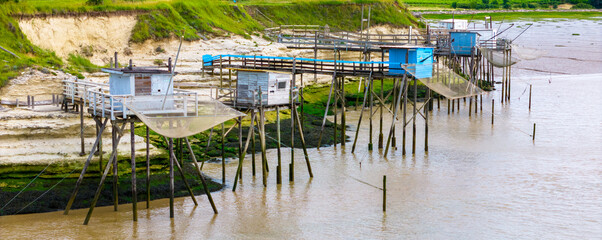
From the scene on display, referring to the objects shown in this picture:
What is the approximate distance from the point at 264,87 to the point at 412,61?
9.15 metres

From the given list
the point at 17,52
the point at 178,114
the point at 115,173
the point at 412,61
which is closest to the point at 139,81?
the point at 178,114

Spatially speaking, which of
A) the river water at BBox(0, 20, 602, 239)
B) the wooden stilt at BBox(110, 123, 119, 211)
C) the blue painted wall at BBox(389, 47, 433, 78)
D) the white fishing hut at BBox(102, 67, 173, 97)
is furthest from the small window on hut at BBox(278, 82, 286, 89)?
the wooden stilt at BBox(110, 123, 119, 211)

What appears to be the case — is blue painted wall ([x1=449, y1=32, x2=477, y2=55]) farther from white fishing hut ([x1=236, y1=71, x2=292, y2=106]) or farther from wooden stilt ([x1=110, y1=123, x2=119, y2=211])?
wooden stilt ([x1=110, y1=123, x2=119, y2=211])

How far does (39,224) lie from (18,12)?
20264mm

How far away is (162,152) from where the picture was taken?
3098 cm

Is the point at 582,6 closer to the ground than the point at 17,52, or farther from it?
farther from it

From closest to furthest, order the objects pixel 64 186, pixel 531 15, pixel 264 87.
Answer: pixel 64 186 → pixel 264 87 → pixel 531 15

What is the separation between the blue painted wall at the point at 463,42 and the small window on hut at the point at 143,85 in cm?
3348

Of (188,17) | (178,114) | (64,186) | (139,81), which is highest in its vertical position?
(188,17)

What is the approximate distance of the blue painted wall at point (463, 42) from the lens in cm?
5684

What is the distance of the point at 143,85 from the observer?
91.9 ft

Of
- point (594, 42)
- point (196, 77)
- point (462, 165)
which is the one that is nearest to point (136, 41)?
point (196, 77)

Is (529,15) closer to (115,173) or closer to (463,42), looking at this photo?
(463,42)

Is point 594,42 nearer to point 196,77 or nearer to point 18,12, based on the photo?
point 196,77
